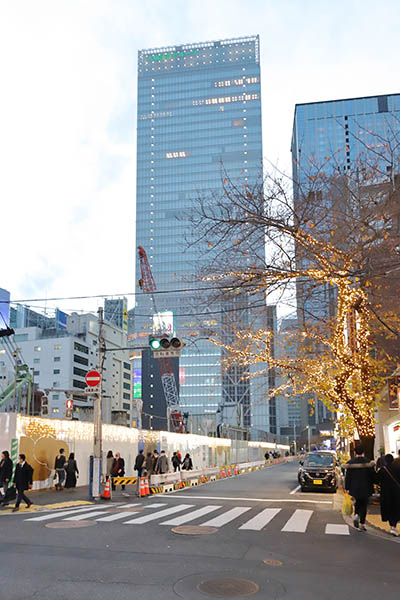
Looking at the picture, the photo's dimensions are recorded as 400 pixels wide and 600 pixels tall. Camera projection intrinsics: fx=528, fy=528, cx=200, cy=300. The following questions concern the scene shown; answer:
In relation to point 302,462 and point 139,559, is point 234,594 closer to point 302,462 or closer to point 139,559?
point 139,559

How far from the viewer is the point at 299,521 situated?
45.2 feet

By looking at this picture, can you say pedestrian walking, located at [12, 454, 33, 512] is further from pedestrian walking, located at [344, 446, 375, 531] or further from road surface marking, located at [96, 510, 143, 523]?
pedestrian walking, located at [344, 446, 375, 531]

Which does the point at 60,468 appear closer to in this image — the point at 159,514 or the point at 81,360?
the point at 159,514

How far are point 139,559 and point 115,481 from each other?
555 inches

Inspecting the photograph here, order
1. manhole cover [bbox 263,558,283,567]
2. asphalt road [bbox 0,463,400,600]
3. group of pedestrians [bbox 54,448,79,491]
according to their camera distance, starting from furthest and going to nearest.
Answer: group of pedestrians [bbox 54,448,79,491]
manhole cover [bbox 263,558,283,567]
asphalt road [bbox 0,463,400,600]

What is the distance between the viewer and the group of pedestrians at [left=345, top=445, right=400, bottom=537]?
1157 centimetres

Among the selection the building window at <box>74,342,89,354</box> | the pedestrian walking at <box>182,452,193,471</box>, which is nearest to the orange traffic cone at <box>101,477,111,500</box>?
the pedestrian walking at <box>182,452,193,471</box>

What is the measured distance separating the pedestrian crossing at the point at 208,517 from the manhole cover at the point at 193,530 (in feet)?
1.14

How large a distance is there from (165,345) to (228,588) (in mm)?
12201

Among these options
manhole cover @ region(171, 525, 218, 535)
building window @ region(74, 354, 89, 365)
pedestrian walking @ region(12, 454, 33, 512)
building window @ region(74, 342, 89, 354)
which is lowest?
manhole cover @ region(171, 525, 218, 535)

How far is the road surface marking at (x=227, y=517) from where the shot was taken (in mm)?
12748

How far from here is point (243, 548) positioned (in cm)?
960

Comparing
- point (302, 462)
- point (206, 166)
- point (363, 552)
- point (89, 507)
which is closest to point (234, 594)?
point (363, 552)

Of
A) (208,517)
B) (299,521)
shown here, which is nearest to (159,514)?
(208,517)
